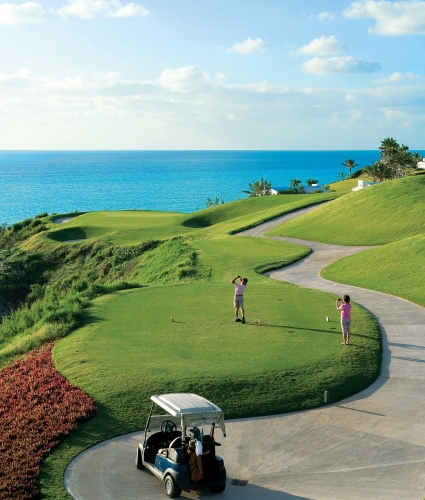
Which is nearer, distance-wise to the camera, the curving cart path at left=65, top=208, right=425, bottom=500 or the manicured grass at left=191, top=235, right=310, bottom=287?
the curving cart path at left=65, top=208, right=425, bottom=500

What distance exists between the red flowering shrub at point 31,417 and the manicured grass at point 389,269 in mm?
18628

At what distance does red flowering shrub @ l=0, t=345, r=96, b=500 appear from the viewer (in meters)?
13.9

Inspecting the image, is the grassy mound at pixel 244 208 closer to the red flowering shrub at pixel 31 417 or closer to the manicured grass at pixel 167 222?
the manicured grass at pixel 167 222

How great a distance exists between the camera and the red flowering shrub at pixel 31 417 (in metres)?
13.9

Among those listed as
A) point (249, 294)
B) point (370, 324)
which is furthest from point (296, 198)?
point (370, 324)

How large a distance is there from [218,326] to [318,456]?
10.9m

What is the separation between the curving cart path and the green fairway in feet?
145

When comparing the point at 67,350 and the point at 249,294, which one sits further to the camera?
the point at 249,294

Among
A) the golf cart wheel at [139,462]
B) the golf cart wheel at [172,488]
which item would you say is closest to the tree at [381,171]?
the golf cart wheel at [139,462]

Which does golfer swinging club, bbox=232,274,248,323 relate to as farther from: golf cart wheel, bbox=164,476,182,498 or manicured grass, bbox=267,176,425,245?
manicured grass, bbox=267,176,425,245

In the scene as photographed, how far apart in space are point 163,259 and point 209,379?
30.4 m

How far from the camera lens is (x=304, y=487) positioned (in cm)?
1351

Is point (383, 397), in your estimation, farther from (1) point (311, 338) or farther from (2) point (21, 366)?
(2) point (21, 366)

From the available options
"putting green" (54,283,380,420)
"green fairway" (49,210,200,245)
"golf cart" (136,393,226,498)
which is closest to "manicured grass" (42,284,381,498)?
"putting green" (54,283,380,420)
